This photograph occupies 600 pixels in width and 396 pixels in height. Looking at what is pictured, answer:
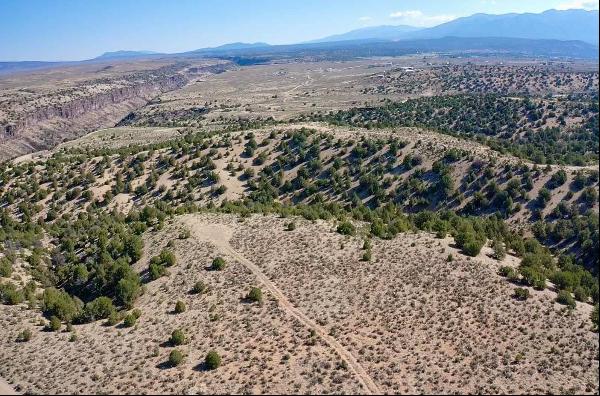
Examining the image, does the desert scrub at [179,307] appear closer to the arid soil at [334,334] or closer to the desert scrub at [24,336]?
the arid soil at [334,334]

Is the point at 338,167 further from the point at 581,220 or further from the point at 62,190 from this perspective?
the point at 62,190

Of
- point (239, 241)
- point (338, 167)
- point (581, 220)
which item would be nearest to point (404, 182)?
point (338, 167)

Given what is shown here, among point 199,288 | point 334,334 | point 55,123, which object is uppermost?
point 55,123

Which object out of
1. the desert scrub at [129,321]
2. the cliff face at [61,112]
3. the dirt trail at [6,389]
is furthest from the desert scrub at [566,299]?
the cliff face at [61,112]

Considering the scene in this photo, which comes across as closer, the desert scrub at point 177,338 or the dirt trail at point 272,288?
the dirt trail at point 272,288

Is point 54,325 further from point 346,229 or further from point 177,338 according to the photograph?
point 346,229

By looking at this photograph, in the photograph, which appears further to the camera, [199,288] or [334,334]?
[199,288]

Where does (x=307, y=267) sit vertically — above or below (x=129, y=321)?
above

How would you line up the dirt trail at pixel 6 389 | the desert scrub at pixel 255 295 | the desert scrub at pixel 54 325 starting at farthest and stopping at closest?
the desert scrub at pixel 54 325 → the desert scrub at pixel 255 295 → the dirt trail at pixel 6 389

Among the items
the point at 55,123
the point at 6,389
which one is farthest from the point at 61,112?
the point at 6,389
